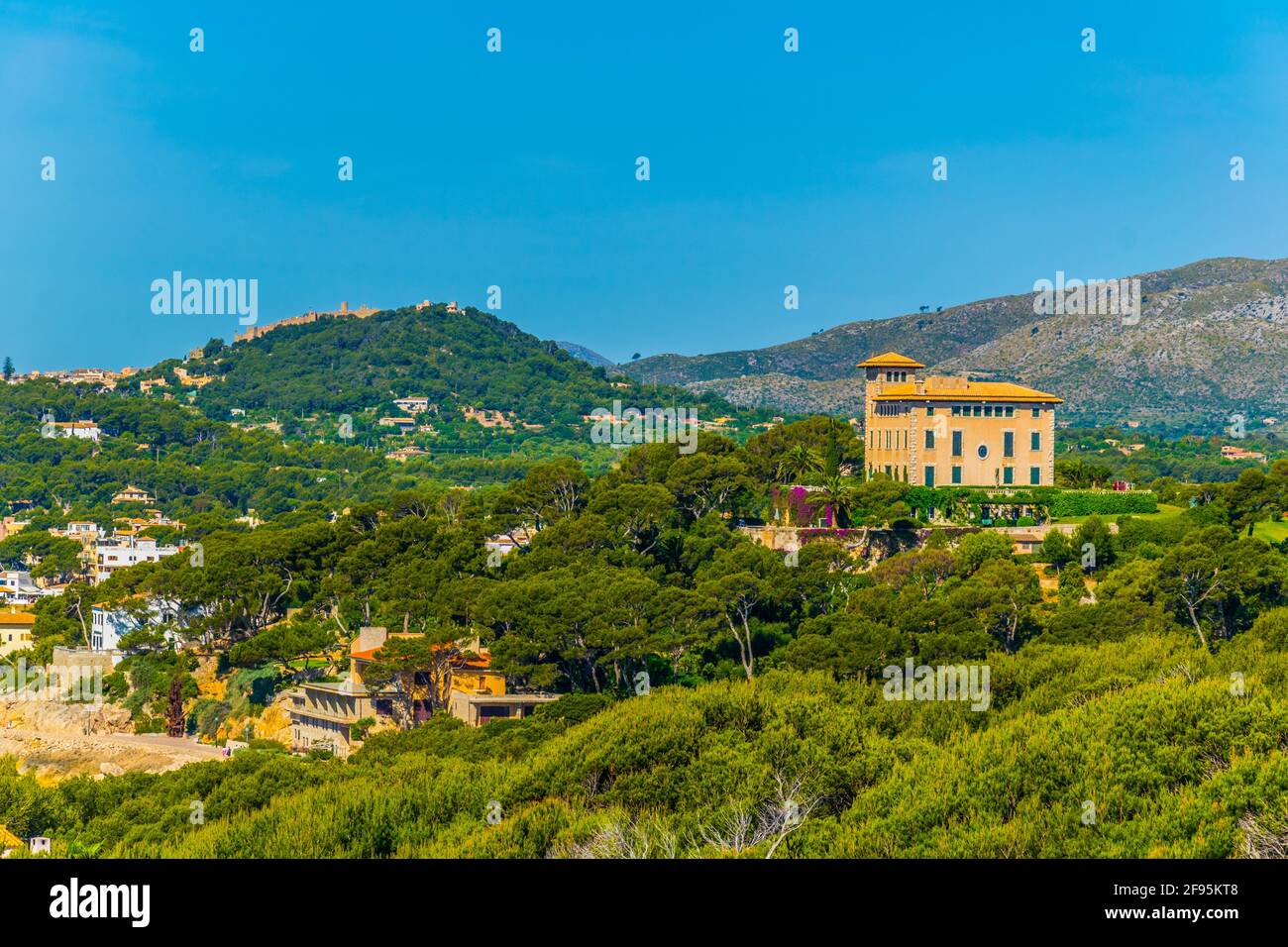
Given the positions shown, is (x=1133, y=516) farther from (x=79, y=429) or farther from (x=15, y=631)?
(x=79, y=429)

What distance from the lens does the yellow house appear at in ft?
191

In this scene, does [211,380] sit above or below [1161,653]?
above

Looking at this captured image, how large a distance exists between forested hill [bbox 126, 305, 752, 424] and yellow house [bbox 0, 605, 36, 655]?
88.0 meters

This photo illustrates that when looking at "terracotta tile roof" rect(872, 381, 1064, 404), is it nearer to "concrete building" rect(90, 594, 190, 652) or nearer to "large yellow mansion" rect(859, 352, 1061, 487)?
"large yellow mansion" rect(859, 352, 1061, 487)

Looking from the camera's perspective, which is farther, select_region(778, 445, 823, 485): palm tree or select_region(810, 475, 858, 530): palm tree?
select_region(778, 445, 823, 485): palm tree

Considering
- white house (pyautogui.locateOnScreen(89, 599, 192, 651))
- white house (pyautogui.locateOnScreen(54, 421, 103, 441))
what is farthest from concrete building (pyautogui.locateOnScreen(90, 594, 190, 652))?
white house (pyautogui.locateOnScreen(54, 421, 103, 441))

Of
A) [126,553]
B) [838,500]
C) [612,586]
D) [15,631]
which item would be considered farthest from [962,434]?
[126,553]

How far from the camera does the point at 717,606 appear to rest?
41469mm

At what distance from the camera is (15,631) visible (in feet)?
194

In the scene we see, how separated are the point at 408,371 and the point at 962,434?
117511mm

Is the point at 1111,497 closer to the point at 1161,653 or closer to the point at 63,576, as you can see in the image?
the point at 1161,653
